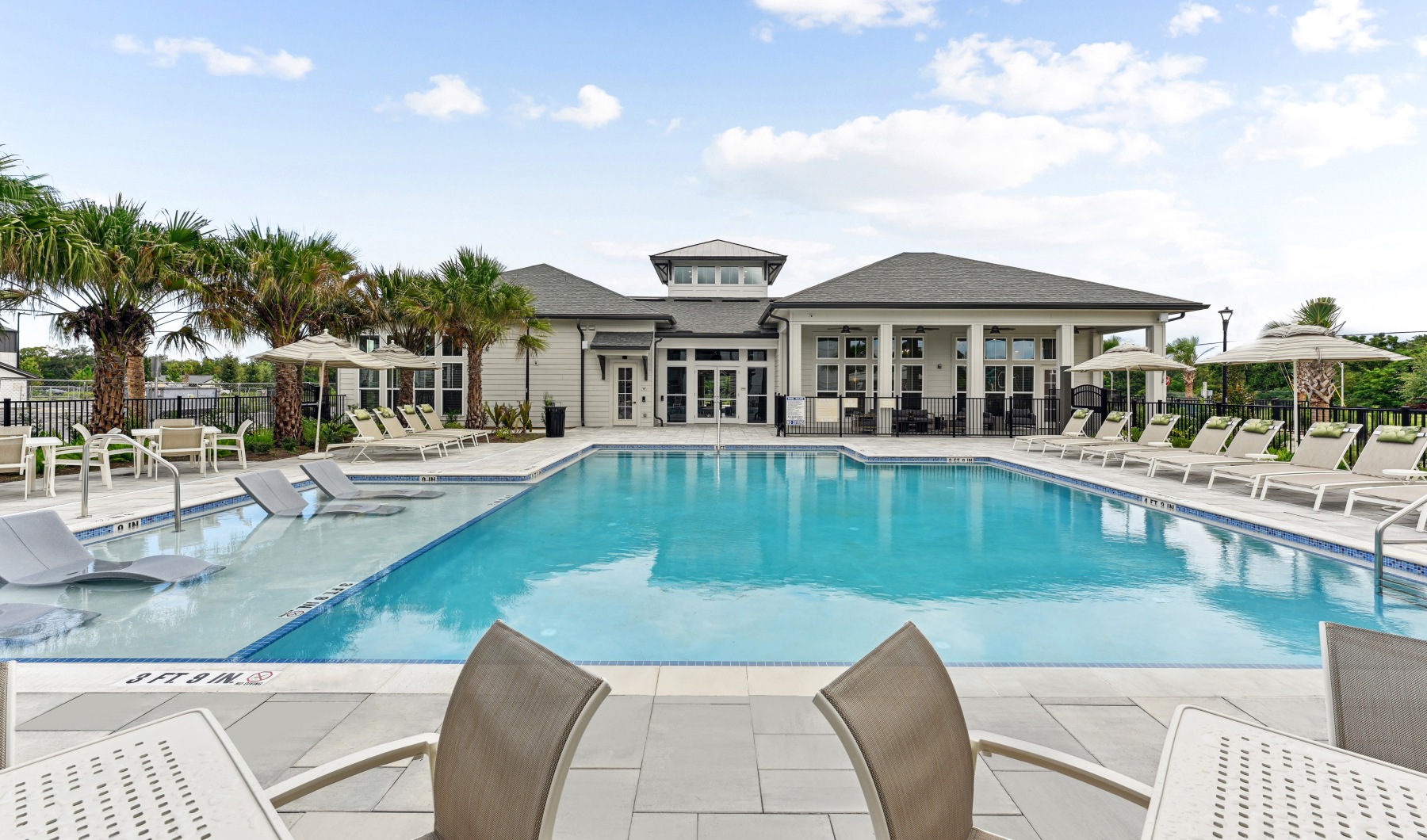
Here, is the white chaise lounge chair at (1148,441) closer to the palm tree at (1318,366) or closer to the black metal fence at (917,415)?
the black metal fence at (917,415)

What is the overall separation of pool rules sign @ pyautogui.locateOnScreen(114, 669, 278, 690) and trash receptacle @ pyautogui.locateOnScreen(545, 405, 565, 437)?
1546 centimetres

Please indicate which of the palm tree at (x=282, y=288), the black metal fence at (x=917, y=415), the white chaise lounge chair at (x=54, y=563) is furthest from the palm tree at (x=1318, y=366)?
the white chaise lounge chair at (x=54, y=563)

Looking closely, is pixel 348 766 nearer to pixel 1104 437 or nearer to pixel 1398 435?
pixel 1398 435

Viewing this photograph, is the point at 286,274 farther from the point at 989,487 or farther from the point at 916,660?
the point at 916,660

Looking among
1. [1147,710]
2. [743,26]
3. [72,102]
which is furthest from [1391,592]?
[72,102]

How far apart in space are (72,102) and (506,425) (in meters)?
11.7

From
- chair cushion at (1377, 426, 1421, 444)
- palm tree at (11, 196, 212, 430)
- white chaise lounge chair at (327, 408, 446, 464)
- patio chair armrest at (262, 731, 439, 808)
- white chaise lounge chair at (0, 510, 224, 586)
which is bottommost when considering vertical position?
white chaise lounge chair at (0, 510, 224, 586)

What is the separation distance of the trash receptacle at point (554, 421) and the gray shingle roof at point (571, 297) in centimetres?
348

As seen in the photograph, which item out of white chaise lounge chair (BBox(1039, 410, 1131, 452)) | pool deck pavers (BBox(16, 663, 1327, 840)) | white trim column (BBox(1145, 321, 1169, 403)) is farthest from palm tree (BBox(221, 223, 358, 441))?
white trim column (BBox(1145, 321, 1169, 403))

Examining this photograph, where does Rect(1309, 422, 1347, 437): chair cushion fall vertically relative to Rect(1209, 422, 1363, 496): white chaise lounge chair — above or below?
above

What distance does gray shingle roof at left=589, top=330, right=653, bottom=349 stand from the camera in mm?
20672

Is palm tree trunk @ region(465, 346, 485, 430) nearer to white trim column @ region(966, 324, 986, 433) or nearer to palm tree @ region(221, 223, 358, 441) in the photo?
palm tree @ region(221, 223, 358, 441)

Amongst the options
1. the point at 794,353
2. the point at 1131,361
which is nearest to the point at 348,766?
the point at 1131,361

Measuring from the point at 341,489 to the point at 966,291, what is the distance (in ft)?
54.6
